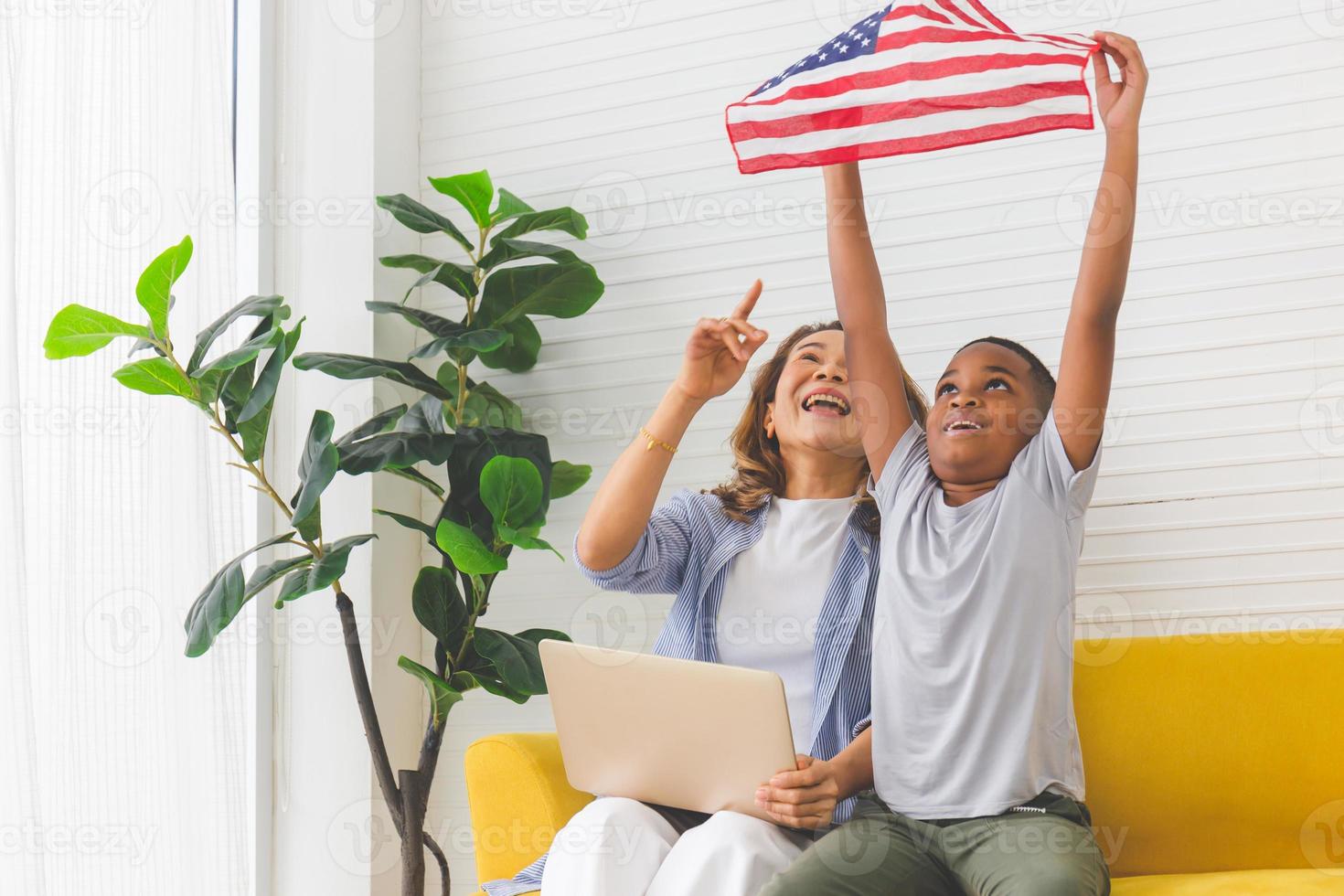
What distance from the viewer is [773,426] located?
78.5 inches

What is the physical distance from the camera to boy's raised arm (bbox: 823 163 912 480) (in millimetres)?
1733

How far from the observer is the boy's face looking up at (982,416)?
1617 mm

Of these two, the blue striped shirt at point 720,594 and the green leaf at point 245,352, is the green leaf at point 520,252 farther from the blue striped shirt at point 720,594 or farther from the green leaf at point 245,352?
the blue striped shirt at point 720,594

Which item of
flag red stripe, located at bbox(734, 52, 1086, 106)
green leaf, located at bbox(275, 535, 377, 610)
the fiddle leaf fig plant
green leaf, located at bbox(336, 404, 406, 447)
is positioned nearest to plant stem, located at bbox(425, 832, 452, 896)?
the fiddle leaf fig plant

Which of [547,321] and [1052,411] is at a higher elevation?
[547,321]

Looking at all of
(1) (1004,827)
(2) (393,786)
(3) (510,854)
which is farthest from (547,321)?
(1) (1004,827)

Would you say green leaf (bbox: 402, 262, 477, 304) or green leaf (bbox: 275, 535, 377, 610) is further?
green leaf (bbox: 402, 262, 477, 304)

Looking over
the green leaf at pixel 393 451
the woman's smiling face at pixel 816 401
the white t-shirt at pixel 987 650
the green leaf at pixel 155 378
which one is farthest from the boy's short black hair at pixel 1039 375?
the green leaf at pixel 155 378

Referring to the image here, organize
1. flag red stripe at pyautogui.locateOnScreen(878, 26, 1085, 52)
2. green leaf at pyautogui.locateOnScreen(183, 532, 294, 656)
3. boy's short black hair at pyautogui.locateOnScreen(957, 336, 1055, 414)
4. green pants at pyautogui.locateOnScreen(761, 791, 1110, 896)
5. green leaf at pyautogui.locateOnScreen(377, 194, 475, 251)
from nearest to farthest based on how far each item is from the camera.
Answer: green pants at pyautogui.locateOnScreen(761, 791, 1110, 896) → flag red stripe at pyautogui.locateOnScreen(878, 26, 1085, 52) → boy's short black hair at pyautogui.locateOnScreen(957, 336, 1055, 414) → green leaf at pyautogui.locateOnScreen(183, 532, 294, 656) → green leaf at pyautogui.locateOnScreen(377, 194, 475, 251)

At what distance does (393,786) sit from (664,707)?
3.40 feet

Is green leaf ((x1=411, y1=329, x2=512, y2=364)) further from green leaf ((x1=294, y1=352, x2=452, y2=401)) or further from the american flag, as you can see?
the american flag

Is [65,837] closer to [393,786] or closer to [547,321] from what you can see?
[393,786]

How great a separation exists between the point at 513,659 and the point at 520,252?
82 cm

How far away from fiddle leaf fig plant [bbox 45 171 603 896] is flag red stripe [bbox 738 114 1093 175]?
76cm
